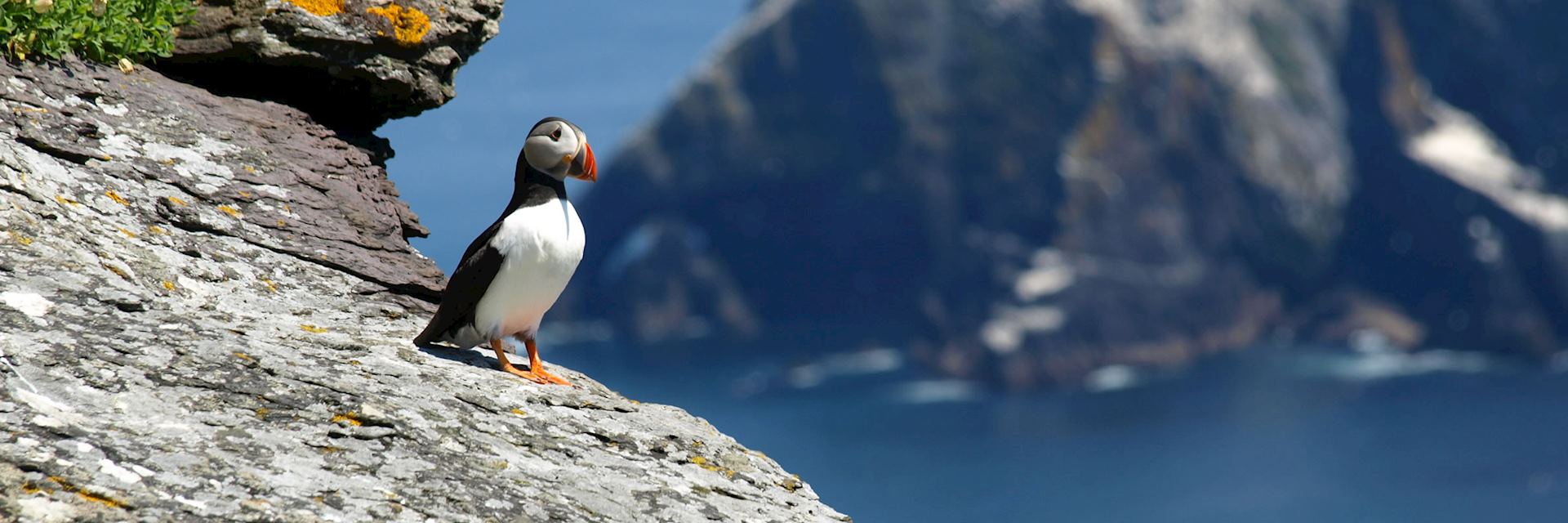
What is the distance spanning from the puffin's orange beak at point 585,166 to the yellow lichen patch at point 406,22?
472 cm

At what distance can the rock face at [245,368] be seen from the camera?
8727mm

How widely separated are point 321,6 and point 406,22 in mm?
915

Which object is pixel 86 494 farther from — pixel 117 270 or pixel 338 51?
pixel 338 51

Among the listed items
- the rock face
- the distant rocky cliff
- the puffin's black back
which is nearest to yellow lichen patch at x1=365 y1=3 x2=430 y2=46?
the distant rocky cliff

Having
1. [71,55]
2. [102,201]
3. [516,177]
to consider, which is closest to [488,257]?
[516,177]

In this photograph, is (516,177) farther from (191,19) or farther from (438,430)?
(191,19)

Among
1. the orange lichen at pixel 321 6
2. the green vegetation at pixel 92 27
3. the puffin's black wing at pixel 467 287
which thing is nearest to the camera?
the puffin's black wing at pixel 467 287

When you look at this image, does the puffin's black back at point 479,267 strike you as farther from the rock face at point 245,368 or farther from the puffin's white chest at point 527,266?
the rock face at point 245,368

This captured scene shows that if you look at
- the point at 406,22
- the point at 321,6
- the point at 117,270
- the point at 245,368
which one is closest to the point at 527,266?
the point at 245,368

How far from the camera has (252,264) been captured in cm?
1312

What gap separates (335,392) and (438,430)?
0.77 metres

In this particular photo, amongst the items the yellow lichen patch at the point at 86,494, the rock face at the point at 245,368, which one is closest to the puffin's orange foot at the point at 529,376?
the rock face at the point at 245,368

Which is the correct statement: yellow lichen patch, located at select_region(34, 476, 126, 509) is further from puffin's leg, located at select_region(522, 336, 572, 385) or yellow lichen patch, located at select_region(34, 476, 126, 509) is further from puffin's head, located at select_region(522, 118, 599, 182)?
puffin's head, located at select_region(522, 118, 599, 182)

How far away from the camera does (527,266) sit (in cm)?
1202
